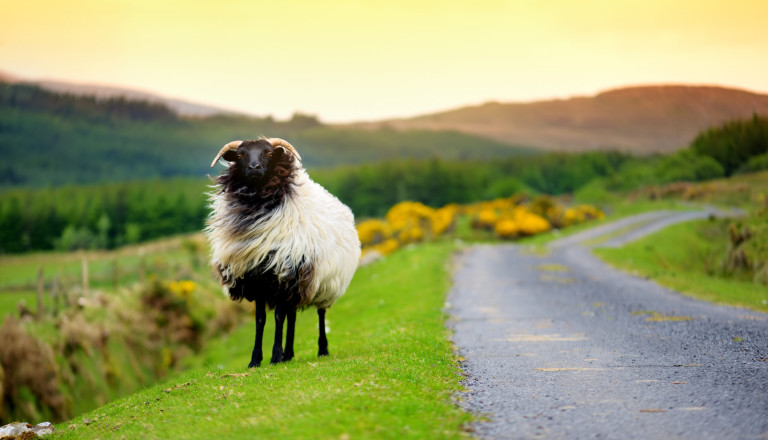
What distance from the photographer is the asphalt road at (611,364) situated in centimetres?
636

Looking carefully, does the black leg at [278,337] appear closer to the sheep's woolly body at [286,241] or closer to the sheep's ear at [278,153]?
the sheep's woolly body at [286,241]

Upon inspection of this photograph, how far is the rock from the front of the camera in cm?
824

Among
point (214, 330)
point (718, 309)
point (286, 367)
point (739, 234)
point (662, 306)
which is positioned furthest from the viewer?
point (214, 330)

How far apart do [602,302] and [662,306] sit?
5.85 ft

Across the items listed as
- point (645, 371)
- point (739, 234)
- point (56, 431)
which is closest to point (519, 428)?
point (645, 371)

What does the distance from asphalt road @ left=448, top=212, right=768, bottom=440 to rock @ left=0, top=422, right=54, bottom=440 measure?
6.08 metres

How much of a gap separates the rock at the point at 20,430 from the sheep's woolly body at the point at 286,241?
3564 millimetres

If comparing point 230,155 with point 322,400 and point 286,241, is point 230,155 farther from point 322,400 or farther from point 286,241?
point 322,400

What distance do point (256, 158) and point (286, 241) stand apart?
60.6 inches

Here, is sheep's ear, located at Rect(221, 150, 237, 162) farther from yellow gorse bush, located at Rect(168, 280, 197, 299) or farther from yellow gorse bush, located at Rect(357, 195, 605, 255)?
yellow gorse bush, located at Rect(357, 195, 605, 255)

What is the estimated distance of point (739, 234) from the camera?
85.9ft

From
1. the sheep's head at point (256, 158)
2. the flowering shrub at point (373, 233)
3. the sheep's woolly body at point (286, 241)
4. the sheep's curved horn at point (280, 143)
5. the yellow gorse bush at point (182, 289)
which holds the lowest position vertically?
the yellow gorse bush at point (182, 289)

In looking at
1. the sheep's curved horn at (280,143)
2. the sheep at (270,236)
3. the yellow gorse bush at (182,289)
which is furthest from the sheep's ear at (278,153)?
the yellow gorse bush at (182,289)

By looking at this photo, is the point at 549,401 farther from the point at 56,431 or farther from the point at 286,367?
the point at 56,431
